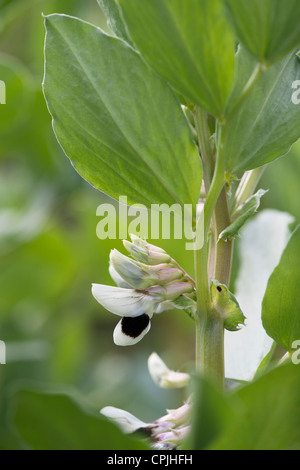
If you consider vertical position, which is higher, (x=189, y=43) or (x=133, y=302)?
(x=189, y=43)

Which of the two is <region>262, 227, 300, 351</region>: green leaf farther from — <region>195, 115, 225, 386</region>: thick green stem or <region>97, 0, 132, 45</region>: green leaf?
<region>97, 0, 132, 45</region>: green leaf

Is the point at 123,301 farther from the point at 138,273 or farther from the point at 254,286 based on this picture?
the point at 254,286

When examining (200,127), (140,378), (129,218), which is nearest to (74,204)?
(129,218)

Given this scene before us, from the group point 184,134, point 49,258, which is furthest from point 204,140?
point 49,258

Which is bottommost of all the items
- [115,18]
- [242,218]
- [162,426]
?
[162,426]

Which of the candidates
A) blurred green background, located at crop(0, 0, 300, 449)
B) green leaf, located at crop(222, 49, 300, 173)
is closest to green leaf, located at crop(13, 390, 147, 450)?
green leaf, located at crop(222, 49, 300, 173)

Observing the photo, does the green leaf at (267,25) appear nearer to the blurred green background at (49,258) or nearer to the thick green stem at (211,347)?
the thick green stem at (211,347)
